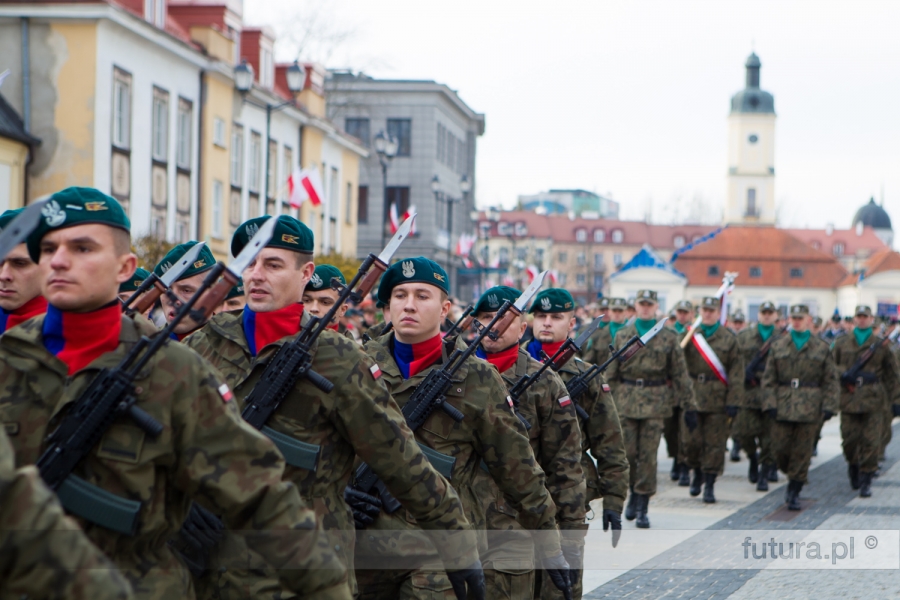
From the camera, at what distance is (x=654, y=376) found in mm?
12594

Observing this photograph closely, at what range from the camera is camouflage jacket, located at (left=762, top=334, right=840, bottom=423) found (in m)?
13.8

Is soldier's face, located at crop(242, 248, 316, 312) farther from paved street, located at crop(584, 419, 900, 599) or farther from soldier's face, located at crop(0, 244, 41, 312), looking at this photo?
paved street, located at crop(584, 419, 900, 599)

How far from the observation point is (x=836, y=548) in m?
10.8

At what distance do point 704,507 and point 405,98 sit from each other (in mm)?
52490

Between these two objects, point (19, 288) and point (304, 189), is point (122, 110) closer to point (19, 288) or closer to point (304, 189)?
point (304, 189)

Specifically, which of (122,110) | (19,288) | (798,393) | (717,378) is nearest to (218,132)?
(122,110)

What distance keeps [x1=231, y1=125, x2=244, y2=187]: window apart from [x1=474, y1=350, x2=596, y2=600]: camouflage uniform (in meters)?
28.8

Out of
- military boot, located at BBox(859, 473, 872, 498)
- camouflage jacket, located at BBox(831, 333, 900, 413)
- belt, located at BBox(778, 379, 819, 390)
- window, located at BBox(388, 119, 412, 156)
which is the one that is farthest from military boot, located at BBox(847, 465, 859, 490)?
window, located at BBox(388, 119, 412, 156)

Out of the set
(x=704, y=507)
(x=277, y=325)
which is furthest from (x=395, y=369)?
(x=704, y=507)

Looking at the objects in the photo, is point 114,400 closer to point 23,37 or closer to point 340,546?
point 340,546

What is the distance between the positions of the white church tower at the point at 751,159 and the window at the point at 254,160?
10575cm

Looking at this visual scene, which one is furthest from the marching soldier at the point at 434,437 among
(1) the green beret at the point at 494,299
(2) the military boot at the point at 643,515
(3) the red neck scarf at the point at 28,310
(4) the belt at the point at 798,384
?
(4) the belt at the point at 798,384

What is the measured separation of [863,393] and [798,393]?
2.28 m

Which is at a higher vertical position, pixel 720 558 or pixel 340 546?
pixel 340 546
